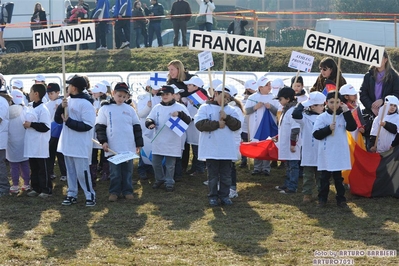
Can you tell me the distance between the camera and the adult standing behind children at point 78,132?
38.3 feet

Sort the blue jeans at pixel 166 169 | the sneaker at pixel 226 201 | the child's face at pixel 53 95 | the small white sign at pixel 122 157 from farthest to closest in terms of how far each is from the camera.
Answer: the child's face at pixel 53 95, the blue jeans at pixel 166 169, the sneaker at pixel 226 201, the small white sign at pixel 122 157

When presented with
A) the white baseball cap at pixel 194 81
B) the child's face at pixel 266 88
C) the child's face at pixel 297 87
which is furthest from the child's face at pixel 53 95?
the child's face at pixel 297 87

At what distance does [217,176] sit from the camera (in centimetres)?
1188

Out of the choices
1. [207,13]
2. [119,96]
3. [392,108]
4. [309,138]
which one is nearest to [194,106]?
[119,96]

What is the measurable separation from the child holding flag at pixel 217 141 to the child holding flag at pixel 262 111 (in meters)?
2.18

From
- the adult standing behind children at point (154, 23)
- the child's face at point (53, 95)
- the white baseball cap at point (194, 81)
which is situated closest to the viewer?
the child's face at point (53, 95)

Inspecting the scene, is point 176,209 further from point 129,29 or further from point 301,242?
point 129,29

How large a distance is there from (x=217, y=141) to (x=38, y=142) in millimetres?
2749

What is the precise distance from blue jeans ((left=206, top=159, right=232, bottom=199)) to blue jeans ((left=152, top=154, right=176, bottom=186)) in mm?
1335

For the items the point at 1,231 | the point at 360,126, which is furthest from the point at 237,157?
the point at 1,231

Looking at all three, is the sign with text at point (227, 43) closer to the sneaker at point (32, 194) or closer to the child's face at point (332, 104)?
the child's face at point (332, 104)

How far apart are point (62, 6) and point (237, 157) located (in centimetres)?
2056

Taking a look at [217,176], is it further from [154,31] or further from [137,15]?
[154,31]

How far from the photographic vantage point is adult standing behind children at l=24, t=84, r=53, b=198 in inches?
491
